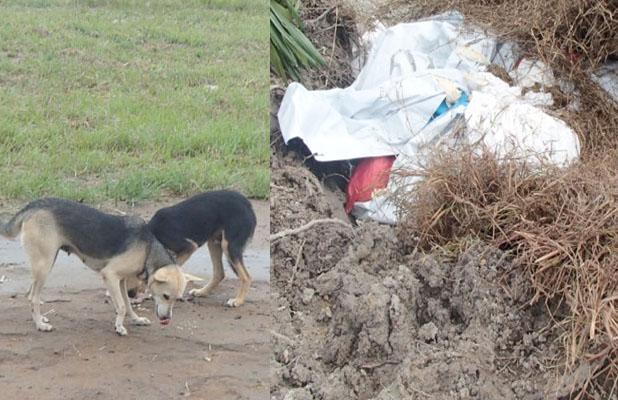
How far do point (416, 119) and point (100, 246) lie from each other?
3.93 ft

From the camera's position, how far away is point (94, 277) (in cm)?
216

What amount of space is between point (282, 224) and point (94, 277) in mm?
801

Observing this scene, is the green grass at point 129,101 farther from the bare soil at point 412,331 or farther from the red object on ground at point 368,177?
the red object on ground at point 368,177

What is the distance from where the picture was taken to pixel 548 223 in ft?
8.53

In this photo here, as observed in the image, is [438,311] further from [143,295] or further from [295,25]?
[295,25]

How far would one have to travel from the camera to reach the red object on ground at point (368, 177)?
289 centimetres

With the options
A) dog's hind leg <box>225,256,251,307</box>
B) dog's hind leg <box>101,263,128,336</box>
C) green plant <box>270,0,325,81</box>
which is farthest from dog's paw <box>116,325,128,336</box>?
green plant <box>270,0,325,81</box>

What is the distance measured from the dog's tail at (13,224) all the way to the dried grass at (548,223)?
1100mm

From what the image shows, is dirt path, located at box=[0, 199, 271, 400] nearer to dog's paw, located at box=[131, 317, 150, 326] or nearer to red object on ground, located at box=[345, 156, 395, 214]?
dog's paw, located at box=[131, 317, 150, 326]

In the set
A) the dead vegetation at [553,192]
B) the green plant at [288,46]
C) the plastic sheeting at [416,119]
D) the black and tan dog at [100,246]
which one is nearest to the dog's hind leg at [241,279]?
the black and tan dog at [100,246]

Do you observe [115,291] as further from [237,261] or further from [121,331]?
[237,261]

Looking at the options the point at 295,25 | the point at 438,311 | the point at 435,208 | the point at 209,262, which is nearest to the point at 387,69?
the point at 295,25

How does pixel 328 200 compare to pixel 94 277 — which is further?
pixel 328 200

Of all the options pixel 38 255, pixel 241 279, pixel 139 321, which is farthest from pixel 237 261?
pixel 38 255
